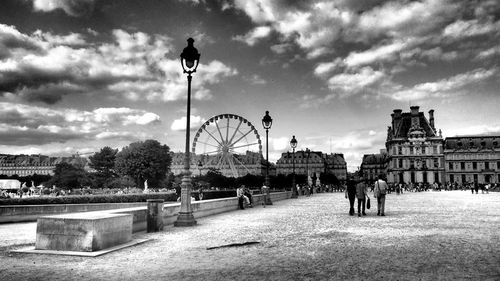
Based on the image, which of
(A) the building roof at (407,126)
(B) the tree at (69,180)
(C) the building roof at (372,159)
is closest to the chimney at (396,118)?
(A) the building roof at (407,126)

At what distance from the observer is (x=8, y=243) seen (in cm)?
1017

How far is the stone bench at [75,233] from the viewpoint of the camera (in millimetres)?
8391

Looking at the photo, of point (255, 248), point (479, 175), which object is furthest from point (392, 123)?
point (255, 248)

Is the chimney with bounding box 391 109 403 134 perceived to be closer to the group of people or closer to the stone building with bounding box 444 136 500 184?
the stone building with bounding box 444 136 500 184

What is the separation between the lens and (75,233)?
848cm

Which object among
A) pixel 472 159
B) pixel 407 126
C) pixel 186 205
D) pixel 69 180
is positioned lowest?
pixel 186 205

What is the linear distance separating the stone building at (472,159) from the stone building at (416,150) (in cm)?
788

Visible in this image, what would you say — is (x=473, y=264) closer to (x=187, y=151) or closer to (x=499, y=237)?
(x=499, y=237)

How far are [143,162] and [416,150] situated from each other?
7834cm

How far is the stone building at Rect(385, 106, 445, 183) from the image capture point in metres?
115

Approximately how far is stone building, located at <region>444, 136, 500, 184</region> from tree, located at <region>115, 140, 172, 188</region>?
86.0 m

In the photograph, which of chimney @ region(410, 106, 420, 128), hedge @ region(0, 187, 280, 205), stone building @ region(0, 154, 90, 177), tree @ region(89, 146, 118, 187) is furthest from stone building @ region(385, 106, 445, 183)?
stone building @ region(0, 154, 90, 177)

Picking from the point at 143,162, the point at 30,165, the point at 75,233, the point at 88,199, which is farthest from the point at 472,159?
the point at 30,165

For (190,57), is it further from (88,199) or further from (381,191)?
(88,199)
